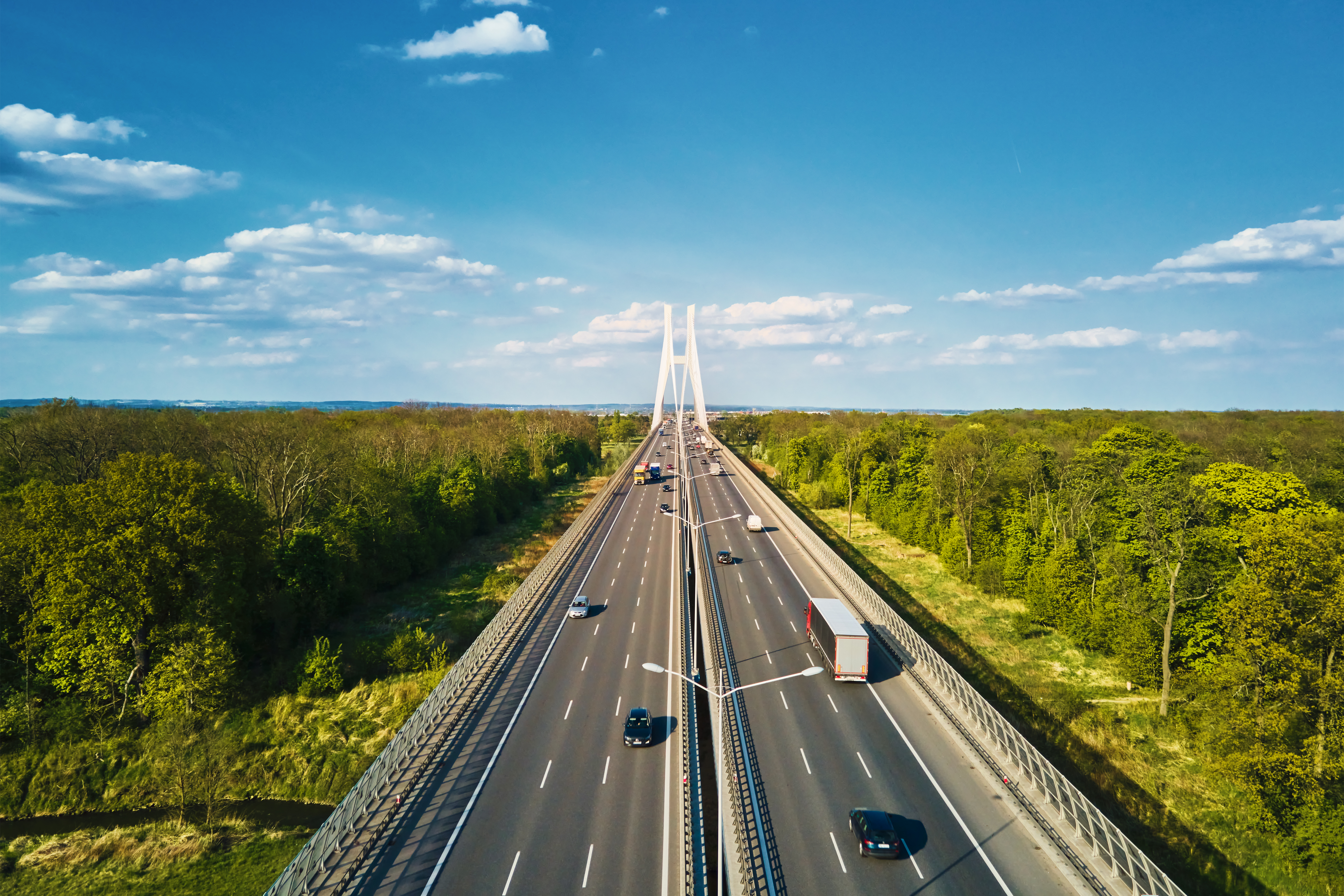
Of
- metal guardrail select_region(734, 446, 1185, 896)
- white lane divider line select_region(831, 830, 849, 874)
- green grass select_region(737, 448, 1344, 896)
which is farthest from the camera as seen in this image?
green grass select_region(737, 448, 1344, 896)

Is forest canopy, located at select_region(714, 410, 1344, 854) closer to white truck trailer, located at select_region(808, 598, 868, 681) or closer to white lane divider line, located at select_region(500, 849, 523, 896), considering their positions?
white truck trailer, located at select_region(808, 598, 868, 681)

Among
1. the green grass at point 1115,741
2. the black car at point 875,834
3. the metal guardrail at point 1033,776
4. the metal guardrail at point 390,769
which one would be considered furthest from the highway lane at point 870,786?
the metal guardrail at point 390,769

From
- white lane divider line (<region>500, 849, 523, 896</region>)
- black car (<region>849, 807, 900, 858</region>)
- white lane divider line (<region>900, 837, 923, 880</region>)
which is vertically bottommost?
white lane divider line (<region>900, 837, 923, 880</region>)

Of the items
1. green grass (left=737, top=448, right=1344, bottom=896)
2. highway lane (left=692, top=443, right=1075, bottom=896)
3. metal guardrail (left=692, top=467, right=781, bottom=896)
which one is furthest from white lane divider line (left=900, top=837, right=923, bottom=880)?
green grass (left=737, top=448, right=1344, bottom=896)

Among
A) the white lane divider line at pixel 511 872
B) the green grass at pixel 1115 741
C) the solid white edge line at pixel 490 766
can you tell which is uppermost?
the solid white edge line at pixel 490 766

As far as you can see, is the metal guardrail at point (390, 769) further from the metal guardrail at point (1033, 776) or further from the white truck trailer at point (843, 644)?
the metal guardrail at point (1033, 776)

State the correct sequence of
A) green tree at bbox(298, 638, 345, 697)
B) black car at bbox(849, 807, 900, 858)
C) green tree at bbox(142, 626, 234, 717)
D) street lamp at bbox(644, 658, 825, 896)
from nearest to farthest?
street lamp at bbox(644, 658, 825, 896) < black car at bbox(849, 807, 900, 858) < green tree at bbox(142, 626, 234, 717) < green tree at bbox(298, 638, 345, 697)

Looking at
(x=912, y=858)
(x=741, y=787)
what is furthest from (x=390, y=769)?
(x=912, y=858)
